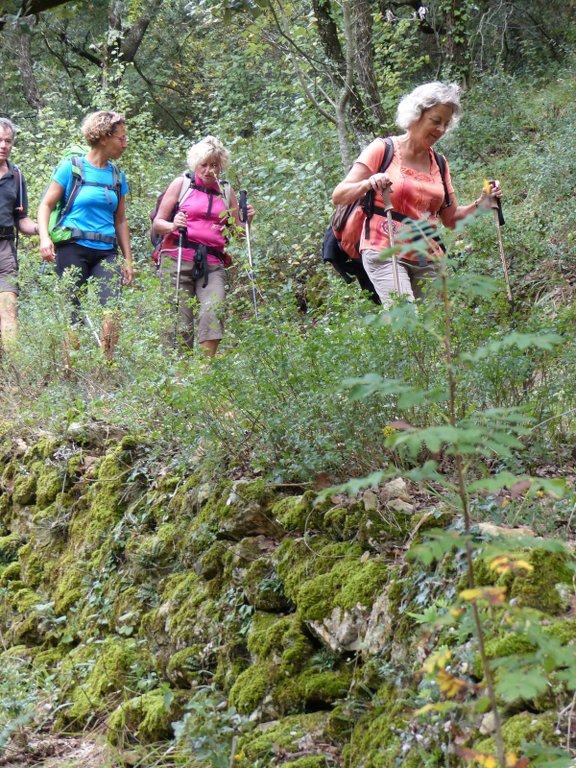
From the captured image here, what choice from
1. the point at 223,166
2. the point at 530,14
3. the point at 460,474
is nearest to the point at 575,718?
the point at 460,474

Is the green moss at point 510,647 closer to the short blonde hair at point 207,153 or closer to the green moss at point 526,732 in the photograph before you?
the green moss at point 526,732

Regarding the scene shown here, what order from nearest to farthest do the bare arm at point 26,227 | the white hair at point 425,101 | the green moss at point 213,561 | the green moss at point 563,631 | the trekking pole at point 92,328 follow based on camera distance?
the green moss at point 563,631 → the green moss at point 213,561 → the white hair at point 425,101 → the trekking pole at point 92,328 → the bare arm at point 26,227

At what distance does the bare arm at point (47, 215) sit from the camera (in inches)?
301

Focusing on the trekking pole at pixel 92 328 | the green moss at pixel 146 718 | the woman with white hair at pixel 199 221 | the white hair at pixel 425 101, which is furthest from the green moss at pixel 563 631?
the woman with white hair at pixel 199 221

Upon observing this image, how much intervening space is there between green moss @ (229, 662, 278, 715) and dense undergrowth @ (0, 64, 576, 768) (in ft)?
0.04

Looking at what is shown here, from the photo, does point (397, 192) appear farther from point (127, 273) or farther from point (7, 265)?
point (7, 265)

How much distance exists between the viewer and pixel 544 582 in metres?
2.89

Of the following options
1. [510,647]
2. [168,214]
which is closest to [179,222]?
[168,214]

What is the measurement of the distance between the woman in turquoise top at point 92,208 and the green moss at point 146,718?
13.4ft

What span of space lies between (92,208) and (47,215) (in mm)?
373

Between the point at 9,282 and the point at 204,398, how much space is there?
13.5ft

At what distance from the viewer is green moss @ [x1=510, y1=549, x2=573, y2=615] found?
9.35ft

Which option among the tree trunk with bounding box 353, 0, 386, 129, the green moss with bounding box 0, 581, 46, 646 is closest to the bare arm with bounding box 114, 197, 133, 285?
the green moss with bounding box 0, 581, 46, 646

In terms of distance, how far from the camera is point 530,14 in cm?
1861
